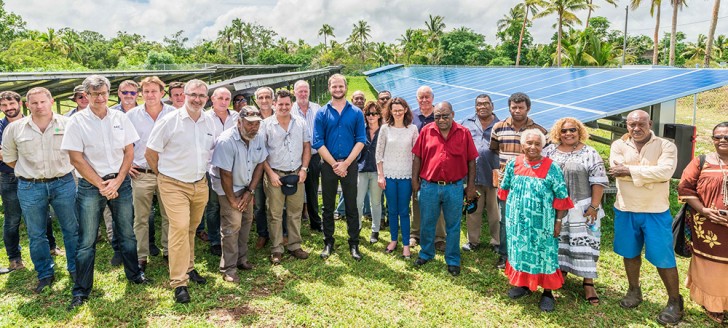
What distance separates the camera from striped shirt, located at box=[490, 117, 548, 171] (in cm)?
445

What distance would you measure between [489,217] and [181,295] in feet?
11.5

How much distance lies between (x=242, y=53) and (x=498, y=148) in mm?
77384

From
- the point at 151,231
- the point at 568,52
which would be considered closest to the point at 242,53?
the point at 568,52

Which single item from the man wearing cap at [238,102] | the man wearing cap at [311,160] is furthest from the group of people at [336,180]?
the man wearing cap at [238,102]

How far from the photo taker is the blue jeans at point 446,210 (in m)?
4.52

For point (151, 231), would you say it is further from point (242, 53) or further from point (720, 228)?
point (242, 53)

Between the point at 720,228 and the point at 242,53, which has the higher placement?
the point at 242,53

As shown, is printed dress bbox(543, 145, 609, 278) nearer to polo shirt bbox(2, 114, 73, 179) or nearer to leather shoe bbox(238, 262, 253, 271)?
leather shoe bbox(238, 262, 253, 271)

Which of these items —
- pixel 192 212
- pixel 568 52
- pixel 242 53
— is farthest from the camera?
pixel 242 53

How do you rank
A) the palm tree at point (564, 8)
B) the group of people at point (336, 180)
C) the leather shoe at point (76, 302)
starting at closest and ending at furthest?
the group of people at point (336, 180), the leather shoe at point (76, 302), the palm tree at point (564, 8)

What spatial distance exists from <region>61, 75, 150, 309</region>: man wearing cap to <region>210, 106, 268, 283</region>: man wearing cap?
2.71ft

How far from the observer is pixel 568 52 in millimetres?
32656

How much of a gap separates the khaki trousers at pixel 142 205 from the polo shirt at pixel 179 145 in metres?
0.73

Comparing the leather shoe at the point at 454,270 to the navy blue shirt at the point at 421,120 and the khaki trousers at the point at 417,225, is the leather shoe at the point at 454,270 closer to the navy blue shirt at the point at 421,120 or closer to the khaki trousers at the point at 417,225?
the khaki trousers at the point at 417,225
